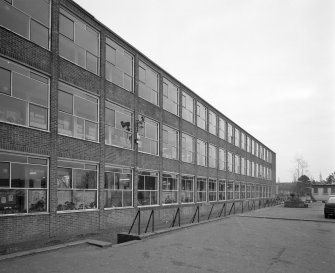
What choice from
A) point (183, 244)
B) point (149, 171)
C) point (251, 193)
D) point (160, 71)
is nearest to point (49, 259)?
point (183, 244)

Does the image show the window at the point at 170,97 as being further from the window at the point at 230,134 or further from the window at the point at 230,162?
the window at the point at 230,134

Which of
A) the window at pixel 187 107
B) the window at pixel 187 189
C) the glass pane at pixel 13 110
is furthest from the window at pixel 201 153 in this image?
the glass pane at pixel 13 110

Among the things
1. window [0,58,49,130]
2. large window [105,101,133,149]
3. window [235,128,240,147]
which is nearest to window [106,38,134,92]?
large window [105,101,133,149]

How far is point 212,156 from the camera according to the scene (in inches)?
1383

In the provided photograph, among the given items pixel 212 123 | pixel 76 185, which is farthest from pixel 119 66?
pixel 212 123

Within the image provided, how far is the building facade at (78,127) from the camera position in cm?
1320

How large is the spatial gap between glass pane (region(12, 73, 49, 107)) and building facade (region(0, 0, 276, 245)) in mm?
42

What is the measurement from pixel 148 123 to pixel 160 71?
434cm

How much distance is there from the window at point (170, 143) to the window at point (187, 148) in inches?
49.8

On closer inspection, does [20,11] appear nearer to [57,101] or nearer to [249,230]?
[57,101]

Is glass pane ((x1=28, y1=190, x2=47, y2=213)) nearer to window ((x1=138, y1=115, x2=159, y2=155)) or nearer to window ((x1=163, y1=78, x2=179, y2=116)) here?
window ((x1=138, y1=115, x2=159, y2=155))

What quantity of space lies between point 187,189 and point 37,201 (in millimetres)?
16432

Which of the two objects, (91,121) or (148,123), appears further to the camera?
(148,123)

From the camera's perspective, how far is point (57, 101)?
15023 millimetres
